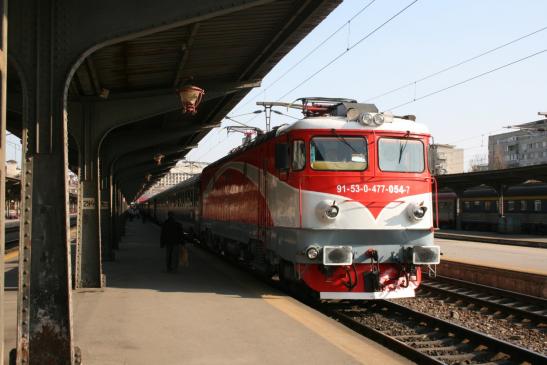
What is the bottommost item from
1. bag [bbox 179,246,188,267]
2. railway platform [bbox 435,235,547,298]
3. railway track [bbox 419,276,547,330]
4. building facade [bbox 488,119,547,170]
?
railway track [bbox 419,276,547,330]

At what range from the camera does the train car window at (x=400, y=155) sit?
32.2 feet

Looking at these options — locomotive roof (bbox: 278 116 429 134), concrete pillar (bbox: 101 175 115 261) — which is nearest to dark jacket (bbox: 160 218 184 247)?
concrete pillar (bbox: 101 175 115 261)

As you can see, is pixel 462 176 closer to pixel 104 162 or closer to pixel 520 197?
pixel 520 197

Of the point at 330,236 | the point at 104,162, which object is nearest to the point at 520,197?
the point at 104,162

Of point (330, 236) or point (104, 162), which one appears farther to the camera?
point (104, 162)

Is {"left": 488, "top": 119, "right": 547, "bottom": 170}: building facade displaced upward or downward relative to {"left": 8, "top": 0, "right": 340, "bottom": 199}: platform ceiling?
upward

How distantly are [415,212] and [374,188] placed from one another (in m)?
0.82

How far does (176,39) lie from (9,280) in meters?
6.62

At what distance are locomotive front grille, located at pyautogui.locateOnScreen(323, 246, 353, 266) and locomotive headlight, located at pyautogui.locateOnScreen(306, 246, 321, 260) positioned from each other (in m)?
0.14

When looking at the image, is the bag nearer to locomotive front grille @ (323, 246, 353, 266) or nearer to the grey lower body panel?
the grey lower body panel

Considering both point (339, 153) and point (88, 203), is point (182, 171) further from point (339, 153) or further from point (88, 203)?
point (339, 153)

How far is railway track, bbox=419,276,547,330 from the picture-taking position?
9727mm

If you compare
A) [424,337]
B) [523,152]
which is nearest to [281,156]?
[424,337]

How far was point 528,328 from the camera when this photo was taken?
9102mm
